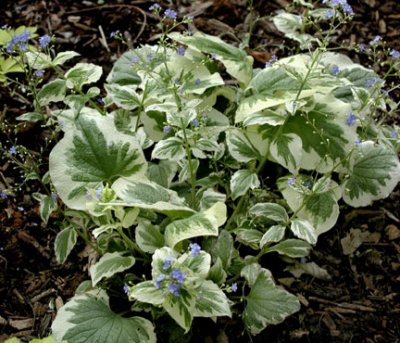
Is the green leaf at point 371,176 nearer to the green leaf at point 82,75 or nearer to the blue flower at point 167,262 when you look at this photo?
the blue flower at point 167,262

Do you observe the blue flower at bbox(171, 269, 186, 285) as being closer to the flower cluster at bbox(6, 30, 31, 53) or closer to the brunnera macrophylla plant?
the brunnera macrophylla plant

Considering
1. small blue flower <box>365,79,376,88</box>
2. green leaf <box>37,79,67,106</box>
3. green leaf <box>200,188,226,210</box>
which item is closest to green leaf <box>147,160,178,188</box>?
green leaf <box>200,188,226,210</box>

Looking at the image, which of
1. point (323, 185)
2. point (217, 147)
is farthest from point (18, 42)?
point (323, 185)

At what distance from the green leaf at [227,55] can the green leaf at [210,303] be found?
0.92 metres

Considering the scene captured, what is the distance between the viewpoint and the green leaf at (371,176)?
2232 mm

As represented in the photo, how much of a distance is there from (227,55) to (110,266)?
3.24 ft

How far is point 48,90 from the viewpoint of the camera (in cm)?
221

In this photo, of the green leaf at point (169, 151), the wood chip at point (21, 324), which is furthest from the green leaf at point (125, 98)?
the wood chip at point (21, 324)

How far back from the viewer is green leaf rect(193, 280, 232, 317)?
5.74ft

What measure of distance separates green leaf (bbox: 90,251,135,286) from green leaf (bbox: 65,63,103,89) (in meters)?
0.69

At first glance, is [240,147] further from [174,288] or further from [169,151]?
[174,288]

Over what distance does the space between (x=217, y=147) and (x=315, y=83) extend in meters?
0.45

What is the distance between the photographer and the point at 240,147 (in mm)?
2150

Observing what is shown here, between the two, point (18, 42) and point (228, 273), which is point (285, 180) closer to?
point (228, 273)
